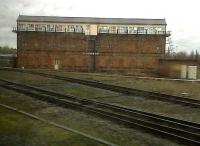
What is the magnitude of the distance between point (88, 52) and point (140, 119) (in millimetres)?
37286

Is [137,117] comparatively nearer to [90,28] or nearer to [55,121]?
[55,121]

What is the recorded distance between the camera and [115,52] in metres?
51.8

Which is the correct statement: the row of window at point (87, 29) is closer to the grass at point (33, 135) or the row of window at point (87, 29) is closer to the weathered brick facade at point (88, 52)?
the weathered brick facade at point (88, 52)

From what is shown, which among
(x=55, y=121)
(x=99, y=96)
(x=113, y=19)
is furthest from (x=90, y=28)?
(x=55, y=121)

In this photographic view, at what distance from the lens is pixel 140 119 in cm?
1485

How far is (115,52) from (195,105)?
33.2m

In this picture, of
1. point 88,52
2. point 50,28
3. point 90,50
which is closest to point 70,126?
point 88,52

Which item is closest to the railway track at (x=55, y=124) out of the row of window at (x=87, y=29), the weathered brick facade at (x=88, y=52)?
the weathered brick facade at (x=88, y=52)

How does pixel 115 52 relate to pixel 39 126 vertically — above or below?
above

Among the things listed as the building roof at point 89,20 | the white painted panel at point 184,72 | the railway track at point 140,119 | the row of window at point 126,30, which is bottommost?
the railway track at point 140,119

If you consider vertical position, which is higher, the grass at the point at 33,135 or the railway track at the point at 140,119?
the railway track at the point at 140,119

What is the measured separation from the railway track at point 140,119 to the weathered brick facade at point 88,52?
29.9 metres

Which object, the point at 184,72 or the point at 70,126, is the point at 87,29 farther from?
the point at 70,126

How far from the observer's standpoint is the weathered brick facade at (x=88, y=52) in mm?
51219
